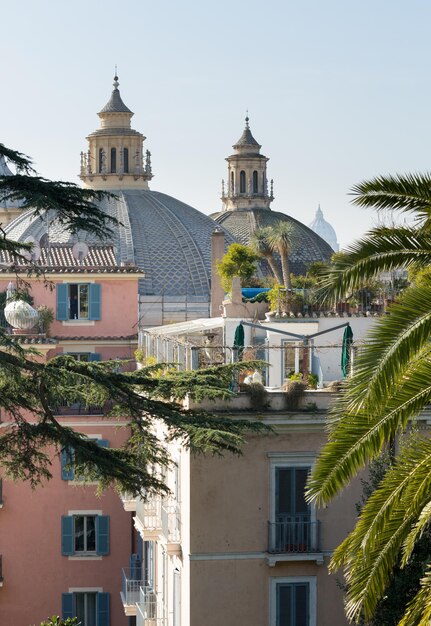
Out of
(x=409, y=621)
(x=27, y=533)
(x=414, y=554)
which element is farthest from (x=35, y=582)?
(x=409, y=621)

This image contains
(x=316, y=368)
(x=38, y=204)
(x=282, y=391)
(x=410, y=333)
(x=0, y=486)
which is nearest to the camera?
(x=410, y=333)

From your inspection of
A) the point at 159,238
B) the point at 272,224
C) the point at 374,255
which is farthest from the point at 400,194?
the point at 272,224

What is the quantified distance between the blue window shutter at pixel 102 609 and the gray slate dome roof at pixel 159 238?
29.2 metres

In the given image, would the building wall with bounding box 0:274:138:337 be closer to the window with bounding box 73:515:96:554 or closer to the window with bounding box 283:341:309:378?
the window with bounding box 73:515:96:554

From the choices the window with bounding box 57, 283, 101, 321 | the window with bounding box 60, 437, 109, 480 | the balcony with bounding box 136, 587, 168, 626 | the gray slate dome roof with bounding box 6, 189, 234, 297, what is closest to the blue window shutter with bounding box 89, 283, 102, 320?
the window with bounding box 57, 283, 101, 321

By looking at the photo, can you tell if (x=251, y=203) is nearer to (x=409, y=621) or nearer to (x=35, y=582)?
(x=35, y=582)

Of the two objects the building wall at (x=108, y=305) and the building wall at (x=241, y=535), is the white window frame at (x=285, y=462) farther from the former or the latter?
the building wall at (x=108, y=305)

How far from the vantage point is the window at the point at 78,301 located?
35688mm

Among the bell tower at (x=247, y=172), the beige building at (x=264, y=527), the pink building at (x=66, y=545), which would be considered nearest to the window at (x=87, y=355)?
the pink building at (x=66, y=545)

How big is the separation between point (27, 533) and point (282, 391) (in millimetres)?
11467

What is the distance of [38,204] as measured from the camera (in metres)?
17.2

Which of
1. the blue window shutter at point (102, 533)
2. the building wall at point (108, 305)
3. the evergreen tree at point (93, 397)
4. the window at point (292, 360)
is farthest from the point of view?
the building wall at point (108, 305)

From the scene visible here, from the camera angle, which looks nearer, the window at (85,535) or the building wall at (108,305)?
the window at (85,535)

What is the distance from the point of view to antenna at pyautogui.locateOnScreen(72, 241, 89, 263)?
37.2 m
